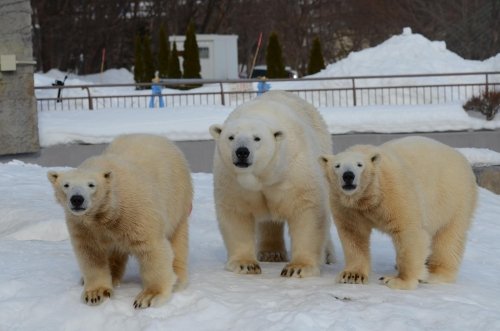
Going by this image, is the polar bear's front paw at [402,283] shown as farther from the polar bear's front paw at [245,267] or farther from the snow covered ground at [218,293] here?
the polar bear's front paw at [245,267]

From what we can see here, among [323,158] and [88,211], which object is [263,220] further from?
[88,211]

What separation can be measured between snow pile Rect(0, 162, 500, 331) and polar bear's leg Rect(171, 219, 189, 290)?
0.32 ft

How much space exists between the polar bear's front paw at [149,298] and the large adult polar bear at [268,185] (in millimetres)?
923

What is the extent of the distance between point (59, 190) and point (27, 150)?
10868 millimetres

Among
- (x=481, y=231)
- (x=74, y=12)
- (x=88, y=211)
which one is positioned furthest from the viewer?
(x=74, y=12)

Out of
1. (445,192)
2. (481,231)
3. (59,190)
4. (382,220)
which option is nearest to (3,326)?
(59,190)

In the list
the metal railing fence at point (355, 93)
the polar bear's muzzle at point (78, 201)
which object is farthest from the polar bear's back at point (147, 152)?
the metal railing fence at point (355, 93)

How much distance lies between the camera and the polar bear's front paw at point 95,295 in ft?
17.1

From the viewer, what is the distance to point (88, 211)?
16.3ft

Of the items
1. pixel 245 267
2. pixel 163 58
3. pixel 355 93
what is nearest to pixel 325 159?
pixel 245 267

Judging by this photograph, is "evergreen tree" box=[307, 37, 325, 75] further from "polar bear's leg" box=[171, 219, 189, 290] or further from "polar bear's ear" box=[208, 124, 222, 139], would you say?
"polar bear's leg" box=[171, 219, 189, 290]

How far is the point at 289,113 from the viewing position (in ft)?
21.2

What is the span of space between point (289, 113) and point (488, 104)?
11.3 meters

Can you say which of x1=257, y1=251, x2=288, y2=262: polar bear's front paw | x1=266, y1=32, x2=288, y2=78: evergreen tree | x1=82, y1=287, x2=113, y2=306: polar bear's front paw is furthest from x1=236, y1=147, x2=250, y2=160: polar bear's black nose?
x1=266, y1=32, x2=288, y2=78: evergreen tree
